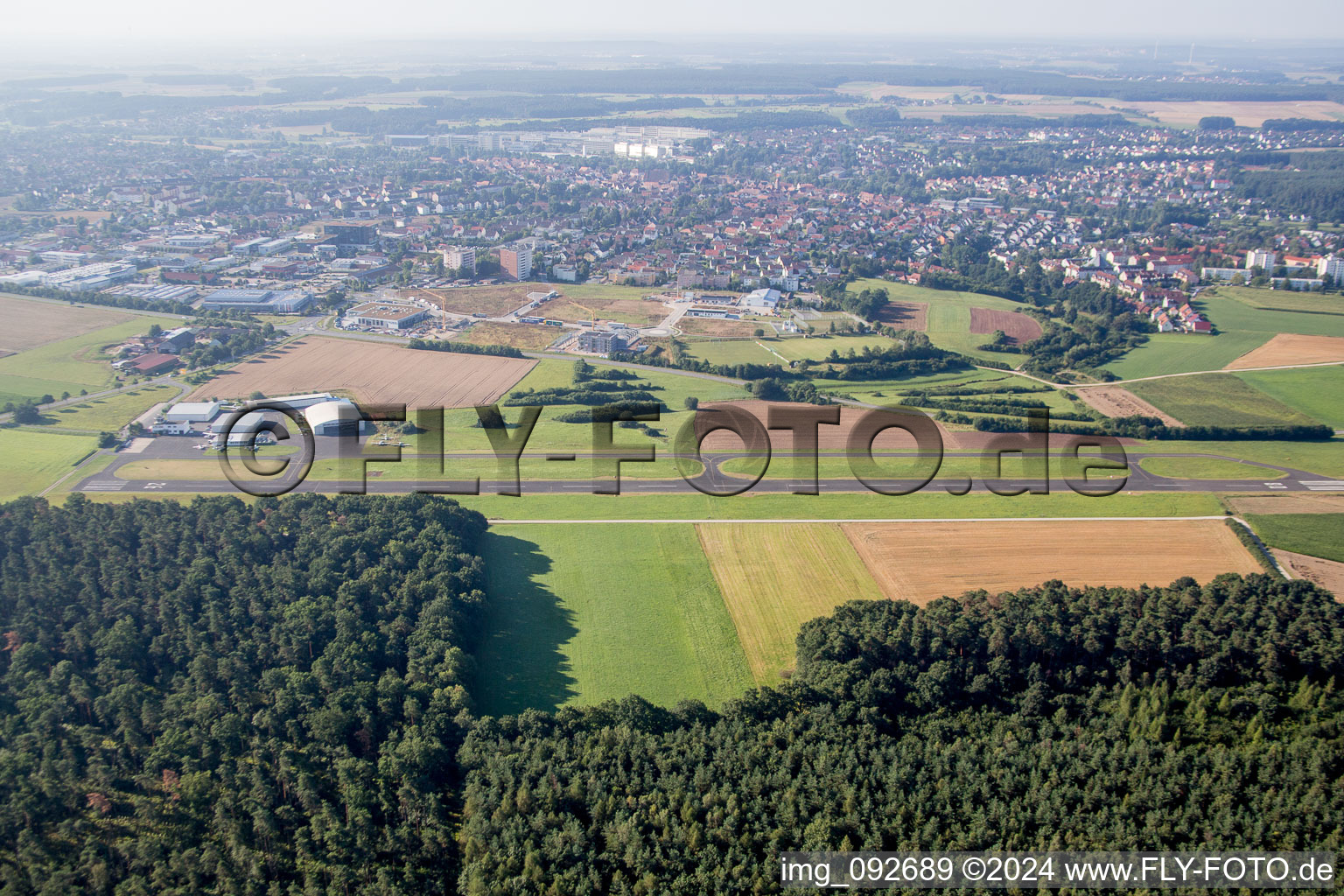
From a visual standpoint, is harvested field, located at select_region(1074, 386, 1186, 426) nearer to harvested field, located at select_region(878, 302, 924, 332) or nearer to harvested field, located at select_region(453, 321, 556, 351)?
harvested field, located at select_region(878, 302, 924, 332)

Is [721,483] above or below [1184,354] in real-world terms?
below

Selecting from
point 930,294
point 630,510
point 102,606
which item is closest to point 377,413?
point 630,510

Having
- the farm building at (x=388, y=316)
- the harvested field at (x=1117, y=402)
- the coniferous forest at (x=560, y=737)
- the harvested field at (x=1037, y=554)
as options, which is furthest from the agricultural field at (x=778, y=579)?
the farm building at (x=388, y=316)

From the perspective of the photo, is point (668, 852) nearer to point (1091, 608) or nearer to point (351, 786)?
point (351, 786)

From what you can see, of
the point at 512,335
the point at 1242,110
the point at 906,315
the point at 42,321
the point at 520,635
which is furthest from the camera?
the point at 1242,110

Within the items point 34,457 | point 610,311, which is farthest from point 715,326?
point 34,457

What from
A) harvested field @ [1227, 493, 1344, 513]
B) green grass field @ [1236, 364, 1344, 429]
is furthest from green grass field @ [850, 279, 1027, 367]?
harvested field @ [1227, 493, 1344, 513]

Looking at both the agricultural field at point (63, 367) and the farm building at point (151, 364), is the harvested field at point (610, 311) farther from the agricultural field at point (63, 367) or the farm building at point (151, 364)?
the agricultural field at point (63, 367)

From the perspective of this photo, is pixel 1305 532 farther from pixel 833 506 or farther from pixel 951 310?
pixel 951 310
